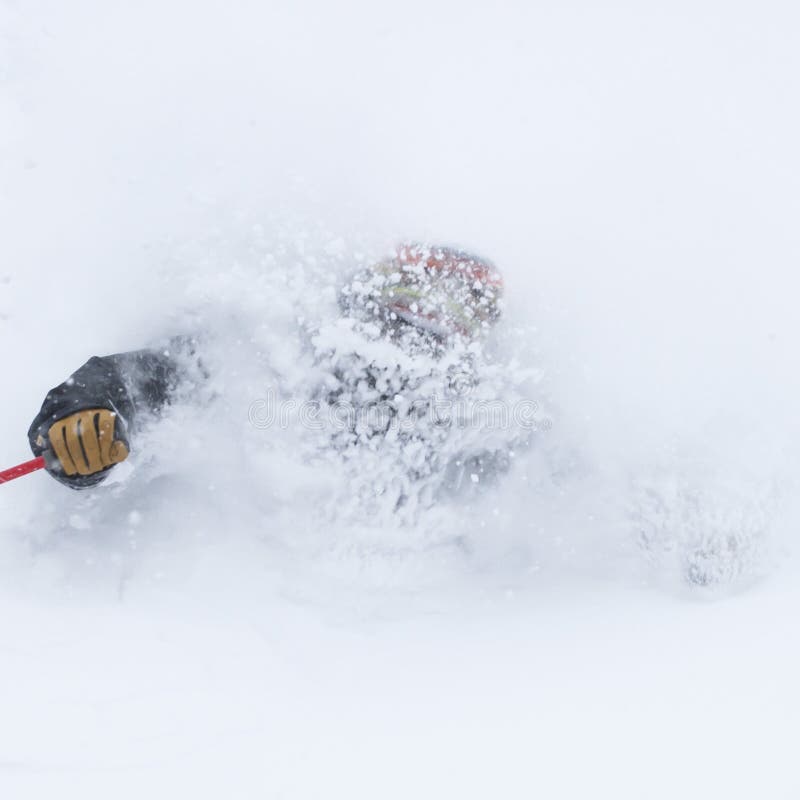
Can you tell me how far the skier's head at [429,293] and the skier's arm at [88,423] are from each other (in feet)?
Answer: 2.29

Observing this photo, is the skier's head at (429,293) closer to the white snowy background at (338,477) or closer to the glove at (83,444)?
the white snowy background at (338,477)

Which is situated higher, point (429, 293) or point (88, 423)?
point (429, 293)

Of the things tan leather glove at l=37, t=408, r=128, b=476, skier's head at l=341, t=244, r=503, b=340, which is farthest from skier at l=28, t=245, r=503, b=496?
tan leather glove at l=37, t=408, r=128, b=476

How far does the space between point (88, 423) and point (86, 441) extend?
46 mm

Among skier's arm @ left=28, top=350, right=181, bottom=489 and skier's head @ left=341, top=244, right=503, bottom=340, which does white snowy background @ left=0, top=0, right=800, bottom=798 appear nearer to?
skier's head @ left=341, top=244, right=503, bottom=340

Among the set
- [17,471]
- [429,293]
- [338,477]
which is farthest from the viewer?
[338,477]

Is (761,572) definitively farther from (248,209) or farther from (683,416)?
(248,209)

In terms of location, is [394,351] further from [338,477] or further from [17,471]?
[17,471]

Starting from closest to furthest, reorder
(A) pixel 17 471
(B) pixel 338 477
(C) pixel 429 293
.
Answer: (A) pixel 17 471, (C) pixel 429 293, (B) pixel 338 477

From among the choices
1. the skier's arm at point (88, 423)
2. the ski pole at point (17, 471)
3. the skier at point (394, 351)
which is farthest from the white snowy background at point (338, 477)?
the ski pole at point (17, 471)

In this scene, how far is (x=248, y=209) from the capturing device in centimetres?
217

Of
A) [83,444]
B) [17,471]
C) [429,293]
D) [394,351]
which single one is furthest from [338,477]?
[17,471]

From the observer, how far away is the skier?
1.82 meters

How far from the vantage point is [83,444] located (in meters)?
1.54
